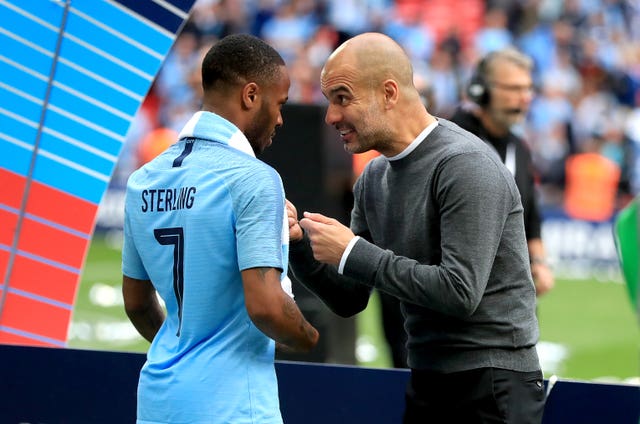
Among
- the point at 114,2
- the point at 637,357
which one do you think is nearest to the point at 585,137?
the point at 637,357

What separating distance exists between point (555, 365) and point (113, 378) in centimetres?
542

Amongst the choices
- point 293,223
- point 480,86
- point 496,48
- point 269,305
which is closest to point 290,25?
point 496,48

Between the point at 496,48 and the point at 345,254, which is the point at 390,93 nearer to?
the point at 345,254

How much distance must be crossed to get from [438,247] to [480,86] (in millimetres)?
2684

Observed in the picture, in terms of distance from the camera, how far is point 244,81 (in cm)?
321

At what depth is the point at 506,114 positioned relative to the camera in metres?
5.81

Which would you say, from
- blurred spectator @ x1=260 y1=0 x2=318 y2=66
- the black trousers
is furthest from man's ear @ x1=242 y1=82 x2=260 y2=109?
blurred spectator @ x1=260 y1=0 x2=318 y2=66

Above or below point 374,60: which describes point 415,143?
below

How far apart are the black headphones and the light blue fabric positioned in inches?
112

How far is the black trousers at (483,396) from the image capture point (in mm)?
3338

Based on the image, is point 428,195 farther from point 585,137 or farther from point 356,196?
point 585,137

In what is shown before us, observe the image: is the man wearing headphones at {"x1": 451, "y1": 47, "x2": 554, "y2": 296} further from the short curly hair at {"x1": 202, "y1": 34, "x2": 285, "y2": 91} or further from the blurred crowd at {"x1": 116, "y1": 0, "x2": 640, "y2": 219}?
the blurred crowd at {"x1": 116, "y1": 0, "x2": 640, "y2": 219}

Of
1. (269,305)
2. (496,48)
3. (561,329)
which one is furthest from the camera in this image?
(496,48)

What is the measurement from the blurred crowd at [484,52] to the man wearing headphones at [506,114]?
905 centimetres
